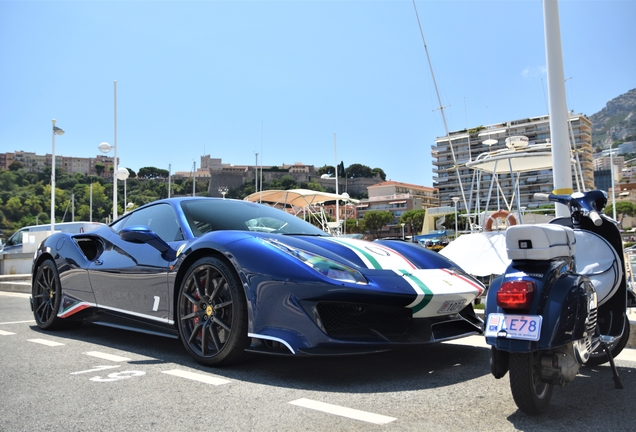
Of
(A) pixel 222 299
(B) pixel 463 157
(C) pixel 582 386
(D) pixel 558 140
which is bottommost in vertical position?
(C) pixel 582 386

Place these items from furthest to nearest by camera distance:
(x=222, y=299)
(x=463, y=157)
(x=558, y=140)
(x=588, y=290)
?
(x=463, y=157) < (x=558, y=140) < (x=222, y=299) < (x=588, y=290)

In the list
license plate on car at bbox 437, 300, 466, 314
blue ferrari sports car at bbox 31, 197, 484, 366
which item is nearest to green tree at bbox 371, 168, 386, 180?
blue ferrari sports car at bbox 31, 197, 484, 366

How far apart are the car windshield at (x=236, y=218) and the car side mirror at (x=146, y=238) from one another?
0.23m

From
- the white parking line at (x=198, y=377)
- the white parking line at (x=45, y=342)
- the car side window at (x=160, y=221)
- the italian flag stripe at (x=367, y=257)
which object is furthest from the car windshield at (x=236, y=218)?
the white parking line at (x=45, y=342)

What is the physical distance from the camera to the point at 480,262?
8.87 meters

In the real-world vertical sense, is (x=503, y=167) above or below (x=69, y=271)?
above

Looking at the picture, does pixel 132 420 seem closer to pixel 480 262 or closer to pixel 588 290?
pixel 588 290

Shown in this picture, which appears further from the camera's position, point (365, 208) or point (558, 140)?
point (365, 208)

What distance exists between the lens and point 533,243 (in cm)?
242

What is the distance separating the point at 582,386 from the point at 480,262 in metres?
6.02

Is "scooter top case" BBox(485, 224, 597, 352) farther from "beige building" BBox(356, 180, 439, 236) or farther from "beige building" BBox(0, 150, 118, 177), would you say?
"beige building" BBox(0, 150, 118, 177)

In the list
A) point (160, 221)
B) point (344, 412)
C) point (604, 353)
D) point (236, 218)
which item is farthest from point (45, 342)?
point (604, 353)

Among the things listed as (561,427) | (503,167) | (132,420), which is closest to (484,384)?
(561,427)

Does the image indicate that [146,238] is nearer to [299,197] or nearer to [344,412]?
[344,412]
